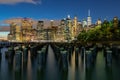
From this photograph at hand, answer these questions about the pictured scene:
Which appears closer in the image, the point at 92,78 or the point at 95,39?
the point at 92,78

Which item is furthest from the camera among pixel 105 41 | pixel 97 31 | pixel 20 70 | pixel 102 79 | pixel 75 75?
pixel 97 31

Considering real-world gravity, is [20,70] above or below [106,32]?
below

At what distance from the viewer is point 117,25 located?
303 feet

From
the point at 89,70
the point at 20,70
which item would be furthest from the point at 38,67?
the point at 89,70

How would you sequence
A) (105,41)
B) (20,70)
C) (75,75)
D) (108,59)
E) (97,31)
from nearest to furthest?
(75,75)
(20,70)
(108,59)
(105,41)
(97,31)

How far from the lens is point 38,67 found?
152 ft

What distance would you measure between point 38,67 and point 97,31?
2216 inches

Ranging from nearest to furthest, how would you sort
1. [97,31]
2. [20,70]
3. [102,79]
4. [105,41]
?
1. [102,79]
2. [20,70]
3. [105,41]
4. [97,31]

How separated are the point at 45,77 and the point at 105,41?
5511cm

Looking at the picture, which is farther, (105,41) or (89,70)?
(105,41)

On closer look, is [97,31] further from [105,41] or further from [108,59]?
[108,59]

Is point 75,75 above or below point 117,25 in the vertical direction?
below

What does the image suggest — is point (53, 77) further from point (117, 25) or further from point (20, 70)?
point (117, 25)

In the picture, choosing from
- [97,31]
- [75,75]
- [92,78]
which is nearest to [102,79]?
[92,78]
